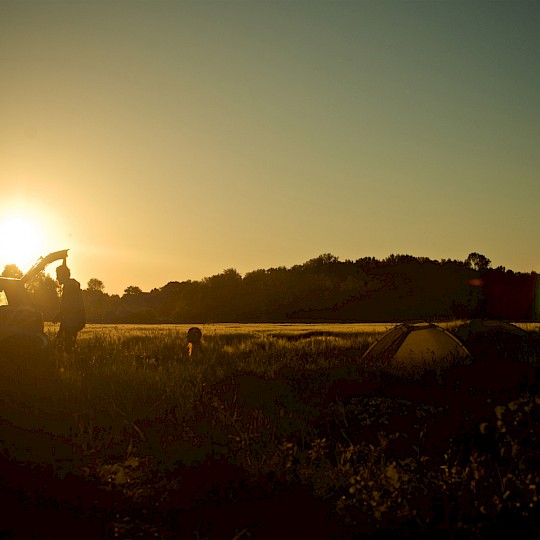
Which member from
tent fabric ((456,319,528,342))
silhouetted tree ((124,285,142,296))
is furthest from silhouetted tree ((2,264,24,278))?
silhouetted tree ((124,285,142,296))

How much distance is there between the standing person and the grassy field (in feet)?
Result: 8.90

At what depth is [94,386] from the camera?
1109cm

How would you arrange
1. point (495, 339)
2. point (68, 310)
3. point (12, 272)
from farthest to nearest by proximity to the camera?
point (495, 339) < point (68, 310) < point (12, 272)

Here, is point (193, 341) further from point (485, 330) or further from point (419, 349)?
point (485, 330)

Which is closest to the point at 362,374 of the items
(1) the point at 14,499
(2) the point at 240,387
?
(2) the point at 240,387

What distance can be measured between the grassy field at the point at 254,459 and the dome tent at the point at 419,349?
14.6 ft

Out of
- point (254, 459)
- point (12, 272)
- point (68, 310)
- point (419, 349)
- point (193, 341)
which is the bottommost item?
point (254, 459)

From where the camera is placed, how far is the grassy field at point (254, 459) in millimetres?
5168

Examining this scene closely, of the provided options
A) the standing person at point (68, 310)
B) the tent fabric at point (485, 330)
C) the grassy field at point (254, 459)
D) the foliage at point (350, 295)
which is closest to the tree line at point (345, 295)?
the foliage at point (350, 295)

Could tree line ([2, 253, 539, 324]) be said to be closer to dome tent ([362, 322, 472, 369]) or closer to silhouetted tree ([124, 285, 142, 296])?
silhouetted tree ([124, 285, 142, 296])

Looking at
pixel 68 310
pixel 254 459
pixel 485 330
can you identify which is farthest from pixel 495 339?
pixel 254 459

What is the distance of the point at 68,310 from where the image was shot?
48.4 ft

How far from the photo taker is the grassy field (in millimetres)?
5168

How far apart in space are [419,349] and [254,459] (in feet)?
37.5
